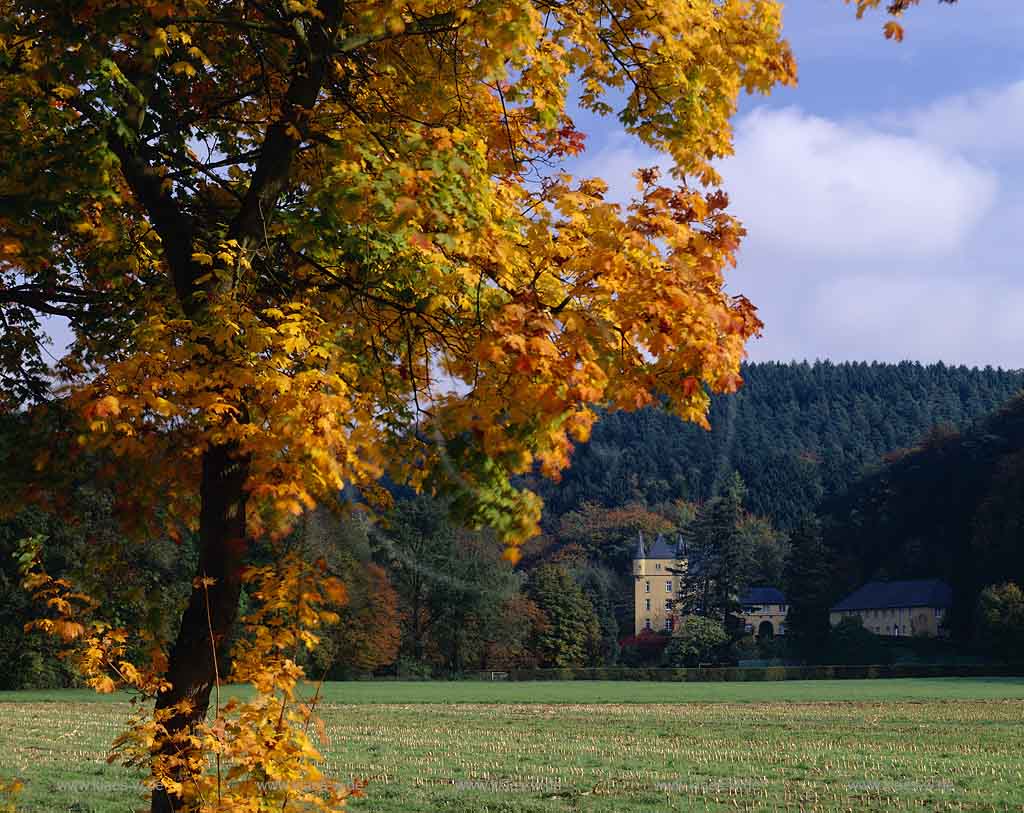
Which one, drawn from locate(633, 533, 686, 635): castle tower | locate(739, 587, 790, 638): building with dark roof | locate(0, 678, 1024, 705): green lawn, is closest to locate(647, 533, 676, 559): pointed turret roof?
locate(633, 533, 686, 635): castle tower

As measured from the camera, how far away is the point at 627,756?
20875 mm

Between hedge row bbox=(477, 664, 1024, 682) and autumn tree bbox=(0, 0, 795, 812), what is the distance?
6633 centimetres

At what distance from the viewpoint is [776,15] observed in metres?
7.37

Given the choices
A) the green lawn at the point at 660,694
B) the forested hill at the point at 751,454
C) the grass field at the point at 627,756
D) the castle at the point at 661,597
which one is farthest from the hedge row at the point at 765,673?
the forested hill at the point at 751,454

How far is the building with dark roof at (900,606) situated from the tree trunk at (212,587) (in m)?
98.9

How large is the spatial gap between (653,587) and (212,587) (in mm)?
125676

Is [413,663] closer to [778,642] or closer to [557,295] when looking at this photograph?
[778,642]

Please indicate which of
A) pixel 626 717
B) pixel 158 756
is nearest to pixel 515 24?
pixel 158 756

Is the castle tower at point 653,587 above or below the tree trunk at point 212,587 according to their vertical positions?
above

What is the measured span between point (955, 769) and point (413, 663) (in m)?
56.8

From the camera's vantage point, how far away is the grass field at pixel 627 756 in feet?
47.8

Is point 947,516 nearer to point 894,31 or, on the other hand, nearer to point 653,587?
point 653,587

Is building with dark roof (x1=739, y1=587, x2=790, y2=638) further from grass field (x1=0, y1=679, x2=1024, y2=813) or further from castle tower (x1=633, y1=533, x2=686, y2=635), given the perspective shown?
grass field (x1=0, y1=679, x2=1024, y2=813)

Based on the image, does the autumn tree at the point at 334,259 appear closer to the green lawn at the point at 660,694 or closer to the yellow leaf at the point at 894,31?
the yellow leaf at the point at 894,31
